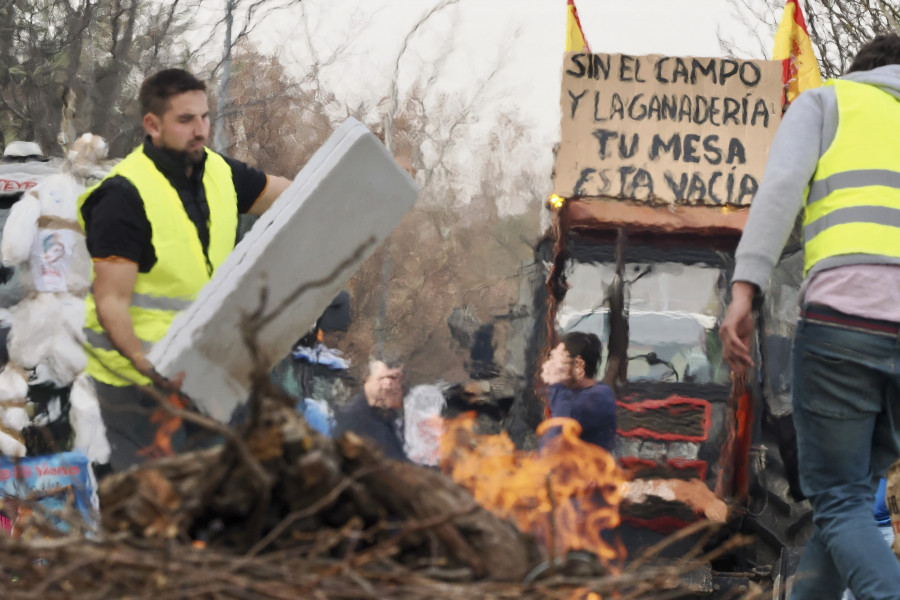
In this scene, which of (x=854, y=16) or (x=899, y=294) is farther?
(x=854, y=16)

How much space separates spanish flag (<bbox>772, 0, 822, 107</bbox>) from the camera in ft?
29.2

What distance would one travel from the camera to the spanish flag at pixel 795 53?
29.2ft

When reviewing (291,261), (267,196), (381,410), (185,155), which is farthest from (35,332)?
(291,261)

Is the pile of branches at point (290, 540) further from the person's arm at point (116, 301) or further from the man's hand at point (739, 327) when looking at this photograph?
the person's arm at point (116, 301)

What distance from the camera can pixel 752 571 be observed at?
691 centimetres

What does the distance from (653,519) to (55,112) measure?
431 inches

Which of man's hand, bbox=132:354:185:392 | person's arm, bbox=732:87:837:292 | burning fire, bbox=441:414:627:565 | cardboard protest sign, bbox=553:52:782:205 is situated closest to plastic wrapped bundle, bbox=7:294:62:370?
burning fire, bbox=441:414:627:565

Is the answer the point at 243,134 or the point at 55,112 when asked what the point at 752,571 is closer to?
the point at 55,112

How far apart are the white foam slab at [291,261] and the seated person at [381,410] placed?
3.34 meters

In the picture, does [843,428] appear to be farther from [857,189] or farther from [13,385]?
[13,385]

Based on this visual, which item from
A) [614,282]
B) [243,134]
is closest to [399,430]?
[614,282]

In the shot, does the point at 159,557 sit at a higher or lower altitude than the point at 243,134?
lower

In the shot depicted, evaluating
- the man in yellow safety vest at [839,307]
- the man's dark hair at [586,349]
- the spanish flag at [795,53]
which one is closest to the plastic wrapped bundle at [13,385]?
the man's dark hair at [586,349]

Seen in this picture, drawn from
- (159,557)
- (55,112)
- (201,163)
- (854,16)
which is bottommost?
(159,557)
